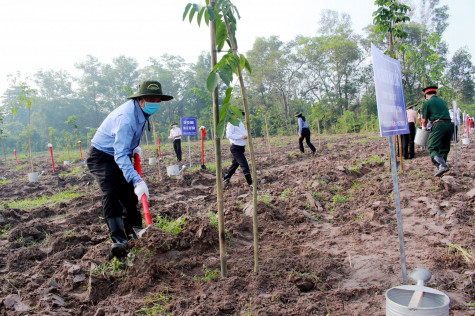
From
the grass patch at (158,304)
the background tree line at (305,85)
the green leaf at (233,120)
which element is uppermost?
the background tree line at (305,85)

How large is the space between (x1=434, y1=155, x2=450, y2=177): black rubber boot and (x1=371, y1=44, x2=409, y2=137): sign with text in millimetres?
4111

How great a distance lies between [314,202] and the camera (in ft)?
17.5

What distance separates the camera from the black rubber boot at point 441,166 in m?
5.92

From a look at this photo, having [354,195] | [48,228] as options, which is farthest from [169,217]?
[354,195]

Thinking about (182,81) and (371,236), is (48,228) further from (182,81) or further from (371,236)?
(182,81)

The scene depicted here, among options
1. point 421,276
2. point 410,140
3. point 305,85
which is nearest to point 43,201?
point 421,276

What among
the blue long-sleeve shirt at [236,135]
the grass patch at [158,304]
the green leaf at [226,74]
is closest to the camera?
the green leaf at [226,74]

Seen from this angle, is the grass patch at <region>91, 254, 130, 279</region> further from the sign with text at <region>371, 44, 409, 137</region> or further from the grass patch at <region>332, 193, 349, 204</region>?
the grass patch at <region>332, 193, 349, 204</region>

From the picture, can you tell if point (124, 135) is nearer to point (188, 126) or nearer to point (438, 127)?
point (438, 127)

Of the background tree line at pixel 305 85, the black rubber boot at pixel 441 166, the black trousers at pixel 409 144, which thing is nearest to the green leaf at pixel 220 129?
the black rubber boot at pixel 441 166

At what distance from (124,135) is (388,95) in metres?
2.42

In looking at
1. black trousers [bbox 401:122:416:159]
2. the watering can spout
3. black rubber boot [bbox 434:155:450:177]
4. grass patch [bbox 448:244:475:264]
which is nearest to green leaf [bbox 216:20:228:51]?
the watering can spout

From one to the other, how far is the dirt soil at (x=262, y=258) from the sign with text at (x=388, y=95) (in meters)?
1.32

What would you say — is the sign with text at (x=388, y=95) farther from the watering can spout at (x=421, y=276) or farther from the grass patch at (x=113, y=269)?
the grass patch at (x=113, y=269)
